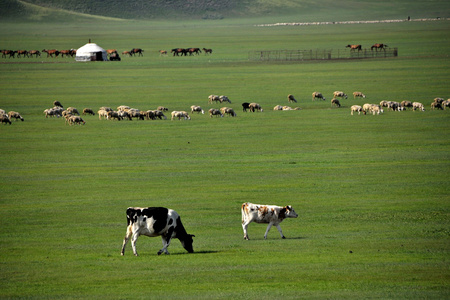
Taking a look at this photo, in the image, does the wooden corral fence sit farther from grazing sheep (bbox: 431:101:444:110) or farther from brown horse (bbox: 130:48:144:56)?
grazing sheep (bbox: 431:101:444:110)

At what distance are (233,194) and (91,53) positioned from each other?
77780mm

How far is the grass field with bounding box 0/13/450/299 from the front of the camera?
13.9 metres

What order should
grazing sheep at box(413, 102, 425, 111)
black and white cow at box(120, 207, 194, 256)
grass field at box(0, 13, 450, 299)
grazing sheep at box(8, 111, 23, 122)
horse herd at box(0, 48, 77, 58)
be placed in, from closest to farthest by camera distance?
grass field at box(0, 13, 450, 299) < black and white cow at box(120, 207, 194, 256) < grazing sheep at box(8, 111, 23, 122) < grazing sheep at box(413, 102, 425, 111) < horse herd at box(0, 48, 77, 58)

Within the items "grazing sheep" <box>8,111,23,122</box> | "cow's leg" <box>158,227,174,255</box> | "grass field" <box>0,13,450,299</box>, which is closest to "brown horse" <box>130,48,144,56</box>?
"grass field" <box>0,13,450,299</box>

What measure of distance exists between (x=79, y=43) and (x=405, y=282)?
127679mm

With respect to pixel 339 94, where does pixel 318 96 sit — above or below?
below

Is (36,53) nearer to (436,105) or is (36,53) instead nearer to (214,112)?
(214,112)

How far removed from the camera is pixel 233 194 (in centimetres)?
2375

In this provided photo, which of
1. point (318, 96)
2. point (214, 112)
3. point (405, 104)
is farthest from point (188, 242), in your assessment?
point (318, 96)

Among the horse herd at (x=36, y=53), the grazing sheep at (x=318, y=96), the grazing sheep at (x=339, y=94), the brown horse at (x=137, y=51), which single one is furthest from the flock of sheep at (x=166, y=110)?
the horse herd at (x=36, y=53)

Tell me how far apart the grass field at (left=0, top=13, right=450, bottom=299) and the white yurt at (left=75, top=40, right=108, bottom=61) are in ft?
111

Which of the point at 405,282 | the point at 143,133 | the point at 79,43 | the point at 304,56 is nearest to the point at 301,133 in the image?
the point at 143,133

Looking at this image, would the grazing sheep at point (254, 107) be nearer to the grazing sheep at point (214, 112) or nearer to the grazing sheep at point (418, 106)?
the grazing sheep at point (214, 112)

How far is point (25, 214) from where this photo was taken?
69.2 ft
